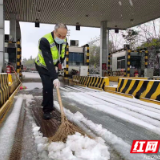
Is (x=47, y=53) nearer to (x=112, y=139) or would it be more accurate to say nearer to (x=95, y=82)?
(x=112, y=139)

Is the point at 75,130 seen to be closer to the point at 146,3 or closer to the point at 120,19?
the point at 146,3

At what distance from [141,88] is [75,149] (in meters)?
3.79

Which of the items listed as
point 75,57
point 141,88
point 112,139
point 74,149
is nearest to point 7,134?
point 74,149

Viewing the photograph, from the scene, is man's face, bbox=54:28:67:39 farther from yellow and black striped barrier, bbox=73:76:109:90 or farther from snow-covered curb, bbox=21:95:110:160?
yellow and black striped barrier, bbox=73:76:109:90

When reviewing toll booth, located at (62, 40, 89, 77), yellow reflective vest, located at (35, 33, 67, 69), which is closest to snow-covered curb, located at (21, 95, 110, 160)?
yellow reflective vest, located at (35, 33, 67, 69)

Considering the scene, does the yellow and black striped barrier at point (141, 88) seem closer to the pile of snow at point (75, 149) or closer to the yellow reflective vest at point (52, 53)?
the yellow reflective vest at point (52, 53)

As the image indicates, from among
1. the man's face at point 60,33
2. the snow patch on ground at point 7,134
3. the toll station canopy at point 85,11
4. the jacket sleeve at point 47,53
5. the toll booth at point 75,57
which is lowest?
the snow patch on ground at point 7,134

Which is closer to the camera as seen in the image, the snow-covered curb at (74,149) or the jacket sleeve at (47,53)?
the snow-covered curb at (74,149)

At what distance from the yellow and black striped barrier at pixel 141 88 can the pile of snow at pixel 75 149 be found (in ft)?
9.57

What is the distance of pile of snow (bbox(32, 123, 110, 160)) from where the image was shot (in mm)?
1695

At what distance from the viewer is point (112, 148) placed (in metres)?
1.92

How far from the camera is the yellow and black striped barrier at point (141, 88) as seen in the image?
4488 millimetres

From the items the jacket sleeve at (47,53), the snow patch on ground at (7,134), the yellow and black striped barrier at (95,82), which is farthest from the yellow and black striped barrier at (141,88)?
the snow patch on ground at (7,134)

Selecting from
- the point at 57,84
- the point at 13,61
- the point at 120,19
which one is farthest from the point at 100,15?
the point at 57,84
